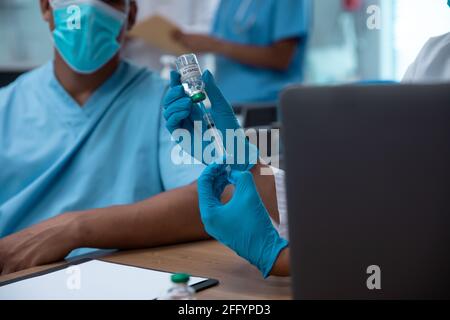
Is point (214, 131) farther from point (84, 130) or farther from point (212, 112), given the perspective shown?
point (84, 130)

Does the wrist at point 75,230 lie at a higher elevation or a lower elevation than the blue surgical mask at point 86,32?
lower

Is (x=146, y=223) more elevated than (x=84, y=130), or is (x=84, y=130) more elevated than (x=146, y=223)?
(x=84, y=130)

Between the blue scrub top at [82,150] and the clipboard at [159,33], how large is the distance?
77 cm

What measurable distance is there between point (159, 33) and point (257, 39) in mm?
417

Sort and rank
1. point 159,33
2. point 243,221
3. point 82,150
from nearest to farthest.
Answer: point 243,221
point 82,150
point 159,33

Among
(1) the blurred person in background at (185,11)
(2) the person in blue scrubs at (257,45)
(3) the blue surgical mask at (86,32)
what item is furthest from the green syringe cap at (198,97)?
(1) the blurred person in background at (185,11)

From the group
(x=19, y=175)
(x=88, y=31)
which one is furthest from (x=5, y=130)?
(x=88, y=31)

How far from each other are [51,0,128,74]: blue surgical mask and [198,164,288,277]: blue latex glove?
1.94 feet

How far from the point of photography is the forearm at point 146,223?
947 millimetres

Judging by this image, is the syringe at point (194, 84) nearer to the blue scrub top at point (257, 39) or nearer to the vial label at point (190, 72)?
the vial label at point (190, 72)

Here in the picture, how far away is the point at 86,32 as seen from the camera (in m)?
1.22

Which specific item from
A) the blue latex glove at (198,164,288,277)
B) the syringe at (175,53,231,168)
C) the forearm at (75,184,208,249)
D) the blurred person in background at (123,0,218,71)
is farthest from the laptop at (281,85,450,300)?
the blurred person in background at (123,0,218,71)

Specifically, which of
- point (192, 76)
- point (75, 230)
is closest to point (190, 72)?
point (192, 76)

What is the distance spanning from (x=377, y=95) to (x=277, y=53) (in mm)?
1779
